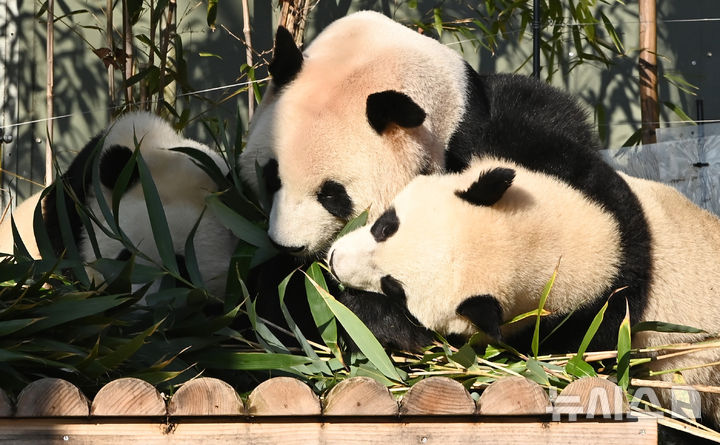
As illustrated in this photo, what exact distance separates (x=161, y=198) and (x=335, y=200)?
2.05 ft

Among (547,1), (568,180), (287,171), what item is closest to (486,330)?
(568,180)

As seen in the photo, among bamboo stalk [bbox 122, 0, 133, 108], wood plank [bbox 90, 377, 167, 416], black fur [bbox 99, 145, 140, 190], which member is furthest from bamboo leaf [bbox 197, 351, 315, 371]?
bamboo stalk [bbox 122, 0, 133, 108]

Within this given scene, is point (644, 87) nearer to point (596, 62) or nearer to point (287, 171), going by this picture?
point (596, 62)

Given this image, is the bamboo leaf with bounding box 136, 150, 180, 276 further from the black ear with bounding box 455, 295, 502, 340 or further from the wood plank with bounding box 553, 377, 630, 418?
the wood plank with bounding box 553, 377, 630, 418

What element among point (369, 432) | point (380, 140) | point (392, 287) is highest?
point (380, 140)

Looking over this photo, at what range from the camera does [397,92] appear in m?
2.25

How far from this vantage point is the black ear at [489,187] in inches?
80.1

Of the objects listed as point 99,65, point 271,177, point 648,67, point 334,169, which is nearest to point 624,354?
point 334,169

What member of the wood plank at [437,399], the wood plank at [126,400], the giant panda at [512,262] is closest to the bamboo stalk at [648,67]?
the giant panda at [512,262]

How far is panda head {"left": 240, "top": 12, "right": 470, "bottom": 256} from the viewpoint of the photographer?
2.33 metres

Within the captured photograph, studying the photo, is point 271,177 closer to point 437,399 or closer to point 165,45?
point 437,399

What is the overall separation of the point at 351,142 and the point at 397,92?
0.19 m

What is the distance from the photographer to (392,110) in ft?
7.42

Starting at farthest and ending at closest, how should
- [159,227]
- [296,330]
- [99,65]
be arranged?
1. [99,65]
2. [159,227]
3. [296,330]
